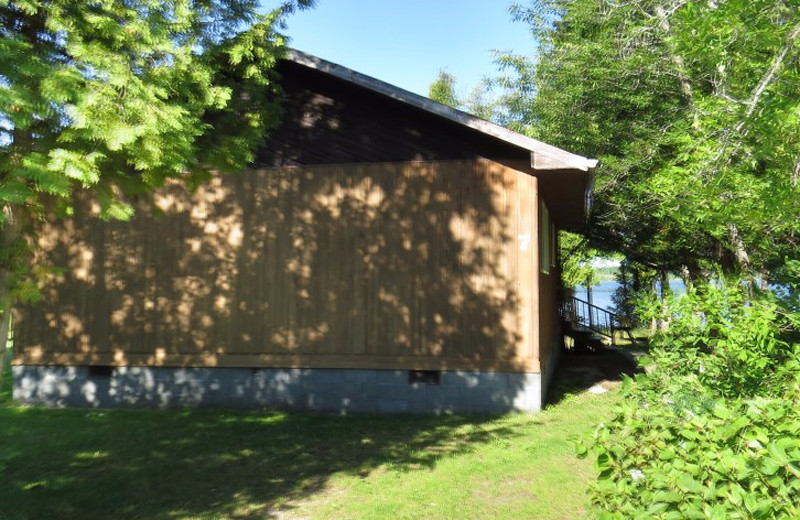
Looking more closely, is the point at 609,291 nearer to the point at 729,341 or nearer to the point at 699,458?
the point at 729,341

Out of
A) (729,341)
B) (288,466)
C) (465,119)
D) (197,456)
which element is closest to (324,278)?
(465,119)

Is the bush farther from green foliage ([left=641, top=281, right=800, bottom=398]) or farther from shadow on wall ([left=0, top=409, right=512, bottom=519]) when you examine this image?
shadow on wall ([left=0, top=409, right=512, bottom=519])

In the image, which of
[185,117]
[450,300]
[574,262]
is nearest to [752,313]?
[185,117]

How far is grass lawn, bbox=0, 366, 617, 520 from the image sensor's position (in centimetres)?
552

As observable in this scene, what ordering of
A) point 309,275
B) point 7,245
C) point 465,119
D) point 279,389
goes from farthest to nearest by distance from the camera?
1. point 309,275
2. point 279,389
3. point 465,119
4. point 7,245

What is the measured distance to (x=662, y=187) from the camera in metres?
7.98

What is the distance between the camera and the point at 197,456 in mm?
7246

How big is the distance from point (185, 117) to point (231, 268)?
564 cm

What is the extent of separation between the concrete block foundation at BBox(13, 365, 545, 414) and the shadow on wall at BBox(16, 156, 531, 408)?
0.19m

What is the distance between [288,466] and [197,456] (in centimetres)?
125

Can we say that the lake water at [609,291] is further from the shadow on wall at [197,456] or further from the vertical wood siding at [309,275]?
the shadow on wall at [197,456]

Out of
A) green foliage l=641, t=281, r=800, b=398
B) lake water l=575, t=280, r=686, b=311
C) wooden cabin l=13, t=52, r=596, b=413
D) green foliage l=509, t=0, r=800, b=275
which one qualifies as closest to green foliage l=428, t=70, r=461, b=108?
lake water l=575, t=280, r=686, b=311

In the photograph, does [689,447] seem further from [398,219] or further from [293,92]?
[293,92]

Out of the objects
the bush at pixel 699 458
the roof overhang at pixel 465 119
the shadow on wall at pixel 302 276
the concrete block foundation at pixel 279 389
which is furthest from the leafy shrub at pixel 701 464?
the shadow on wall at pixel 302 276
